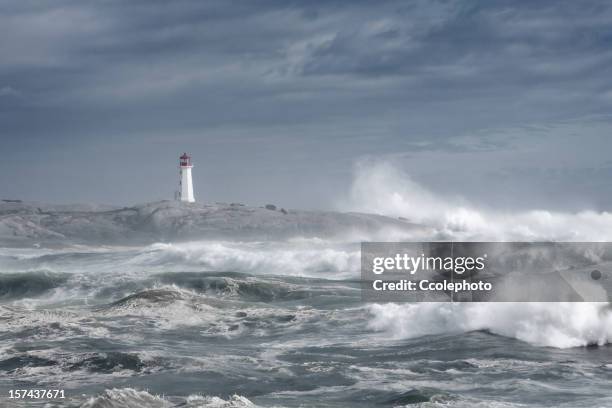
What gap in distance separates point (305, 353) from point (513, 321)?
528 cm

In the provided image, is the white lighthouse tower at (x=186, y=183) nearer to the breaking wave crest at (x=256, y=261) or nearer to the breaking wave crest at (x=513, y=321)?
the breaking wave crest at (x=256, y=261)

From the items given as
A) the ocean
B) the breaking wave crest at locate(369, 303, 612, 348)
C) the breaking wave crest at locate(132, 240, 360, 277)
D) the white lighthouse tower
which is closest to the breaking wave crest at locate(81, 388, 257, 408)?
the ocean

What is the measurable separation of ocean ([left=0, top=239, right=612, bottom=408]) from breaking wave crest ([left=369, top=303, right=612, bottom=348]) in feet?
0.13

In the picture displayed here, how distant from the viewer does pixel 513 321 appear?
20562 millimetres

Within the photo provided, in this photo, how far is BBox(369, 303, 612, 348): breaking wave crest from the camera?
19.1 m

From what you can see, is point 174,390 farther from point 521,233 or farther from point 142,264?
point 521,233

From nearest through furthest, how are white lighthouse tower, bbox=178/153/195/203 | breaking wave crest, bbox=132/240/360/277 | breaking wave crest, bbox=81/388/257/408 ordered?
breaking wave crest, bbox=81/388/257/408, breaking wave crest, bbox=132/240/360/277, white lighthouse tower, bbox=178/153/195/203

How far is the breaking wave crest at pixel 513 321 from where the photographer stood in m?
19.1

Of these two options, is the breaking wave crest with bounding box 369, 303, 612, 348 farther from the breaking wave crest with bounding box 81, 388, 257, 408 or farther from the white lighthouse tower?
the white lighthouse tower

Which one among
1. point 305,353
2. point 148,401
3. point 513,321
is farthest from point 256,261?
point 148,401

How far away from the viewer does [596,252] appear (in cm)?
4566

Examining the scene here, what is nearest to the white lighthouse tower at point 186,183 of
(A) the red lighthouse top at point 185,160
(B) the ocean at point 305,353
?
(A) the red lighthouse top at point 185,160

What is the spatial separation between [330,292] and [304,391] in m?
19.3

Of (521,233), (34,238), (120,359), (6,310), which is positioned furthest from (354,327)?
(34,238)
